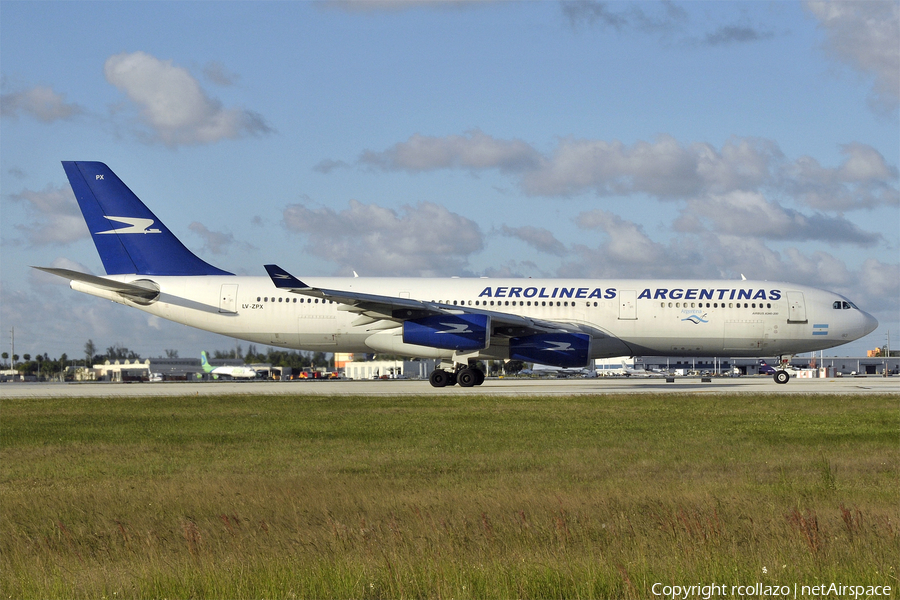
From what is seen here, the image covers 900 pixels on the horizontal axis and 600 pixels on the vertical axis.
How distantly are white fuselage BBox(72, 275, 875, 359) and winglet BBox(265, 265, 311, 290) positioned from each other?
387 centimetres

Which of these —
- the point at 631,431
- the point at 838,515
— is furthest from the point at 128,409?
the point at 838,515

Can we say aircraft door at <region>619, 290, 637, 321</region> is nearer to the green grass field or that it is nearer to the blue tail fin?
the green grass field

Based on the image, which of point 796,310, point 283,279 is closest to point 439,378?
point 283,279

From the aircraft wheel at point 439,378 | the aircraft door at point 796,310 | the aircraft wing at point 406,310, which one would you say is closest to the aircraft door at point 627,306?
the aircraft wing at point 406,310

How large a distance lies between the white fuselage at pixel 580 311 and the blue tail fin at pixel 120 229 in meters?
0.83

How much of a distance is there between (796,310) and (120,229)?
27633 mm

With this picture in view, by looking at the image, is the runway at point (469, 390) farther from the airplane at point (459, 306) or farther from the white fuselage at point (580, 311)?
the white fuselage at point (580, 311)

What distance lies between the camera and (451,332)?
3147cm

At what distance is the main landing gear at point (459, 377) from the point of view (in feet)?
110

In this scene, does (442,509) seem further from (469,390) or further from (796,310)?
(796,310)

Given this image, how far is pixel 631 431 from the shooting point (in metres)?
17.0

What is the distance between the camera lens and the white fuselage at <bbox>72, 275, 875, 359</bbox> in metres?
33.9

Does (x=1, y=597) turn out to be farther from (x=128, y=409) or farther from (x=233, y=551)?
(x=128, y=409)

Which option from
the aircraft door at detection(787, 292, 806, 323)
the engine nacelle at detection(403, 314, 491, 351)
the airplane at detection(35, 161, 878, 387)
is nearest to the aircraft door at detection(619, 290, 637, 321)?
the airplane at detection(35, 161, 878, 387)
